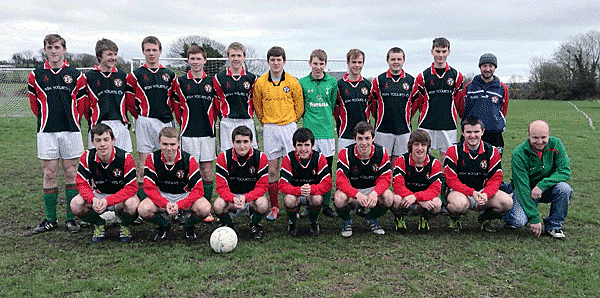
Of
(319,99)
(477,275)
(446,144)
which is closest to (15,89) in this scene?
(319,99)

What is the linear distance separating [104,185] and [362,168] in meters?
2.54

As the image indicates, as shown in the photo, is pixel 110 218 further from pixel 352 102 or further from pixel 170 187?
pixel 352 102

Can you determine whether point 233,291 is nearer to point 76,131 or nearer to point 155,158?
point 155,158

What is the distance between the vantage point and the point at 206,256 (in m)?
3.55

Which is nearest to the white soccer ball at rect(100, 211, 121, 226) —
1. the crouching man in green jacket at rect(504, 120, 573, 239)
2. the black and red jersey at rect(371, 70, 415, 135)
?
the black and red jersey at rect(371, 70, 415, 135)

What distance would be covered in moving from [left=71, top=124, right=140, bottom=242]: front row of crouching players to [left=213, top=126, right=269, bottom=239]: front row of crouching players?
814 mm

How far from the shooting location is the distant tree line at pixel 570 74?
40.0 m

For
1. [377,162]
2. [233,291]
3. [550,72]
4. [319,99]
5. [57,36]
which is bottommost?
[233,291]

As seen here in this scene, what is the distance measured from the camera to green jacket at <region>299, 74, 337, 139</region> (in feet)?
15.8

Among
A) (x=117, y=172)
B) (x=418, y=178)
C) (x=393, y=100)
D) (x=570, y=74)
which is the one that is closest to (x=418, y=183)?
(x=418, y=178)

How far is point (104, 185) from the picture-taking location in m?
4.04

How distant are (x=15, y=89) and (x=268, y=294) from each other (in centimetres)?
1802

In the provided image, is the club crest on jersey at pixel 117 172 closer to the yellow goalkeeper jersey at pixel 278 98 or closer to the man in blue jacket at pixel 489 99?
the yellow goalkeeper jersey at pixel 278 98

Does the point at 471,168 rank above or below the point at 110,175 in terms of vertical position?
above
